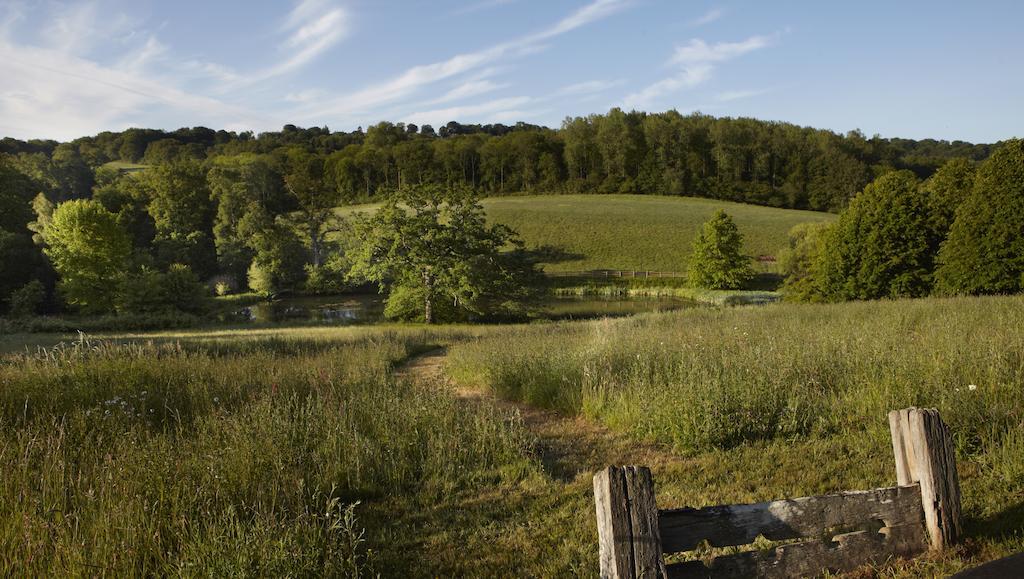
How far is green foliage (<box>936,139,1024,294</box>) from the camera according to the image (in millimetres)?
18719

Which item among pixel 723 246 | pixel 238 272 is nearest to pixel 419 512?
pixel 723 246

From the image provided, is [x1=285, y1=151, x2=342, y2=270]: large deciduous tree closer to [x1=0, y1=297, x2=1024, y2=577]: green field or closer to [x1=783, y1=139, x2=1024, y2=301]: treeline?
[x1=783, y1=139, x2=1024, y2=301]: treeline

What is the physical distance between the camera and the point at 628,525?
2.96 meters

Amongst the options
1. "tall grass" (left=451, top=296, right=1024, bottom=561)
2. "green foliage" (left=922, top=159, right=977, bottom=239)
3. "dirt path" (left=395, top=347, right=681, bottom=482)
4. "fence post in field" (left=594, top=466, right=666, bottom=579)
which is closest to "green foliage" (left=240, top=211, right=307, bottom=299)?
"tall grass" (left=451, top=296, right=1024, bottom=561)

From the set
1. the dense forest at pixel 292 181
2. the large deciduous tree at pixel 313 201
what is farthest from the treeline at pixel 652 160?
the large deciduous tree at pixel 313 201

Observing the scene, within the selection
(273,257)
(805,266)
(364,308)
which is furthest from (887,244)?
(273,257)

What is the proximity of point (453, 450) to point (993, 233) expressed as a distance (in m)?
21.6

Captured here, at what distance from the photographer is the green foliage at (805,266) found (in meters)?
30.3

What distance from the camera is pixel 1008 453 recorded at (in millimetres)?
5203

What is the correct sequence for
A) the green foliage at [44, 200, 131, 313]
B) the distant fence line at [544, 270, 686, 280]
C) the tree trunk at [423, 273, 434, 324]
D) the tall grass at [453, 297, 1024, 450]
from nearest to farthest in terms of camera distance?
the tall grass at [453, 297, 1024, 450] → the tree trunk at [423, 273, 434, 324] → the green foliage at [44, 200, 131, 313] → the distant fence line at [544, 270, 686, 280]

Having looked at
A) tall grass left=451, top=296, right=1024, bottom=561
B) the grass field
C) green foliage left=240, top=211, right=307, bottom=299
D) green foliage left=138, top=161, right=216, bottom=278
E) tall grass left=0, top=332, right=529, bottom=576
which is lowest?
tall grass left=451, top=296, right=1024, bottom=561

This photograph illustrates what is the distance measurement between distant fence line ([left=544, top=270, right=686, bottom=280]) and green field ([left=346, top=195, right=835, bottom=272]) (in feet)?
6.05

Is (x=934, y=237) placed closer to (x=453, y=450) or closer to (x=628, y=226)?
(x=453, y=450)

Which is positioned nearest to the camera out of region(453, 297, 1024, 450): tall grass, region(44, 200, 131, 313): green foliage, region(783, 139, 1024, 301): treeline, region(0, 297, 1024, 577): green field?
region(0, 297, 1024, 577): green field
